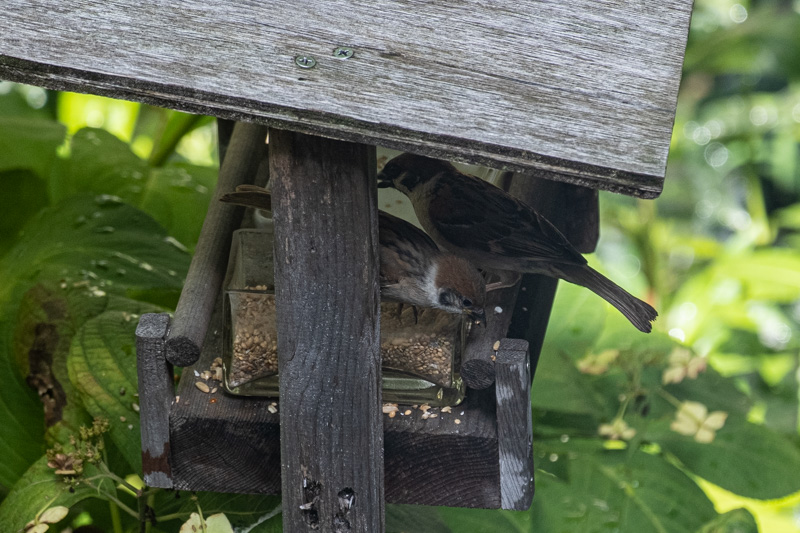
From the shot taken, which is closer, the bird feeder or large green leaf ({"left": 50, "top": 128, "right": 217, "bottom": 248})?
the bird feeder

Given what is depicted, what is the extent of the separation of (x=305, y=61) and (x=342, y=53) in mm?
37

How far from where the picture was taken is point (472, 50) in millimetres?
762

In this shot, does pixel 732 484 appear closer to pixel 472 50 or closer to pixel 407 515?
pixel 407 515

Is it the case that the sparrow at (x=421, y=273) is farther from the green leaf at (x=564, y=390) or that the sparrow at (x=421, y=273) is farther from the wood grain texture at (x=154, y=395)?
the green leaf at (x=564, y=390)

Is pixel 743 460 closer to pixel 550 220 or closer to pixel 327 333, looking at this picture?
pixel 550 220

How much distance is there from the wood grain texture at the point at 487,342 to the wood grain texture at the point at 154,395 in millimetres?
383

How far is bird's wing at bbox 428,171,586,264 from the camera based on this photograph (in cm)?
108

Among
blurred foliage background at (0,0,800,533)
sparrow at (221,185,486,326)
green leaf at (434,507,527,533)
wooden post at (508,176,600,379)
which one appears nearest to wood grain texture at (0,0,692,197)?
sparrow at (221,185,486,326)

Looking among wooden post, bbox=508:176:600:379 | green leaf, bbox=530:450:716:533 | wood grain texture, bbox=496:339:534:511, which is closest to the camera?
wood grain texture, bbox=496:339:534:511

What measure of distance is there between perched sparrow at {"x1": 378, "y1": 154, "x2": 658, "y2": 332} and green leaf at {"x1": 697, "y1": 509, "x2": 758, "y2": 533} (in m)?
0.65

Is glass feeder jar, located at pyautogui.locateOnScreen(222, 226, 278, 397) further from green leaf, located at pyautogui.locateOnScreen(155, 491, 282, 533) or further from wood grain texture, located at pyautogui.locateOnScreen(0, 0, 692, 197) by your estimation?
wood grain texture, located at pyautogui.locateOnScreen(0, 0, 692, 197)

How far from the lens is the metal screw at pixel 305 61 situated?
2.37ft

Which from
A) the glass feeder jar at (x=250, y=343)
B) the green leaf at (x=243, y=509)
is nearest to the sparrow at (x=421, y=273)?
the glass feeder jar at (x=250, y=343)

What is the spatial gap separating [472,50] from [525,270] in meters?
0.44
